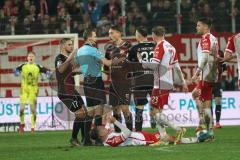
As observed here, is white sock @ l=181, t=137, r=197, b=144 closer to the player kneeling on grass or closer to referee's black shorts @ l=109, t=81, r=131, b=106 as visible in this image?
referee's black shorts @ l=109, t=81, r=131, b=106

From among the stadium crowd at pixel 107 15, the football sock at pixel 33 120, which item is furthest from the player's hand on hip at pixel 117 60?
the stadium crowd at pixel 107 15

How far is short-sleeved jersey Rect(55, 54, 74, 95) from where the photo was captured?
15.9 m

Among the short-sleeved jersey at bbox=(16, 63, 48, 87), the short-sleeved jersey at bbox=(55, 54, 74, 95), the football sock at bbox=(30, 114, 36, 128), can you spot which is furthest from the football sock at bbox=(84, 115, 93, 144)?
the short-sleeved jersey at bbox=(16, 63, 48, 87)

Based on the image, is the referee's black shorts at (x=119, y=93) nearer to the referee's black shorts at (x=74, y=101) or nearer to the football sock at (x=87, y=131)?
the referee's black shorts at (x=74, y=101)

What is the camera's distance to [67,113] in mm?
24438

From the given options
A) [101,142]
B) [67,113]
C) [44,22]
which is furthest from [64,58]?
[44,22]

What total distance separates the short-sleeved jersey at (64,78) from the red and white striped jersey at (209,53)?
269 centimetres

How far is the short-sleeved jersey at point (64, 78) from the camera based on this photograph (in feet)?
52.3

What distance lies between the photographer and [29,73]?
23.4 meters

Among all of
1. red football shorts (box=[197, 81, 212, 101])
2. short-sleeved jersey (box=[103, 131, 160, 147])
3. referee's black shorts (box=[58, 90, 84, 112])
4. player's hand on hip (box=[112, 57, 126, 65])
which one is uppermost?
player's hand on hip (box=[112, 57, 126, 65])

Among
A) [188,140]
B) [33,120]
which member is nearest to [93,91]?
[188,140]

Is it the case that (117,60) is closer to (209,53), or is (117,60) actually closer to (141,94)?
(141,94)

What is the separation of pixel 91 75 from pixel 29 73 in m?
8.06

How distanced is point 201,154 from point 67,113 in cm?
1223
